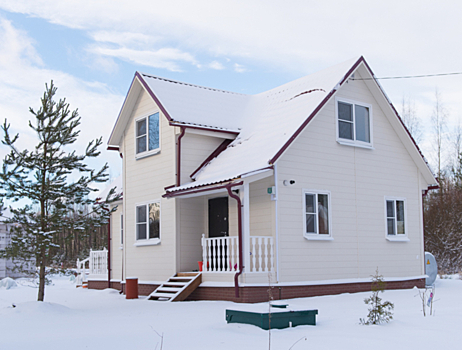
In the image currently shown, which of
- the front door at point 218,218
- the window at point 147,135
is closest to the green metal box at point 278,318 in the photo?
the front door at point 218,218

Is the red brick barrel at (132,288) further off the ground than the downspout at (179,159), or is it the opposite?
the downspout at (179,159)

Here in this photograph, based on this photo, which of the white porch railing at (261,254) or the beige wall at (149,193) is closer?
the white porch railing at (261,254)

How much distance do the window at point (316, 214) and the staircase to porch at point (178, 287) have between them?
3227 mm

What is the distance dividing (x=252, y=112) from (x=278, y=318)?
33.8ft

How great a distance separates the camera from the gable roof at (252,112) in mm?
14258

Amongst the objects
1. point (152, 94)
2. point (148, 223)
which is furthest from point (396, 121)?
point (148, 223)

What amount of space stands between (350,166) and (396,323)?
7844mm

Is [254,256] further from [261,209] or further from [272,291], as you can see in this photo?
[261,209]

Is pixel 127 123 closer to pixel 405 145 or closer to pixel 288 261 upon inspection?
pixel 288 261

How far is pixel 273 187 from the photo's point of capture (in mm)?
13758

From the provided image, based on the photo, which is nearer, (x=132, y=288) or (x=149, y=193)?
(x=132, y=288)

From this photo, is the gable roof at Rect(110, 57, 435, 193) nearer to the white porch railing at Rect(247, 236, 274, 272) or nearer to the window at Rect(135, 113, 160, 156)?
the window at Rect(135, 113, 160, 156)

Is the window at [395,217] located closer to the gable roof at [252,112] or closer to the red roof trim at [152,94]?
the gable roof at [252,112]

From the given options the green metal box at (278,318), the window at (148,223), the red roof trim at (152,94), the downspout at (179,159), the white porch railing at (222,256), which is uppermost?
the red roof trim at (152,94)
